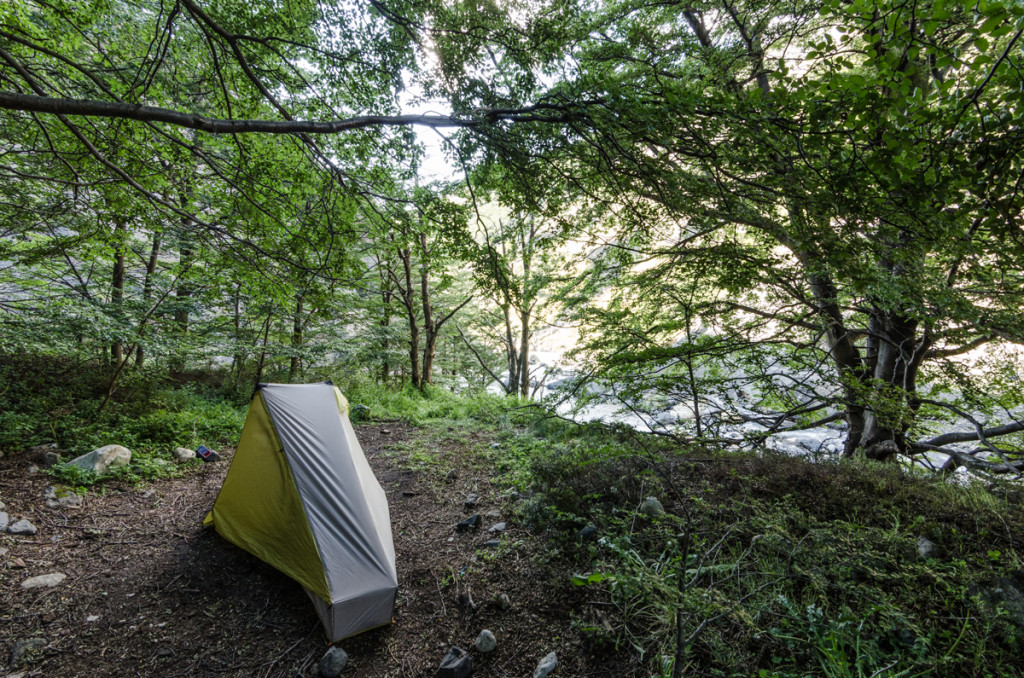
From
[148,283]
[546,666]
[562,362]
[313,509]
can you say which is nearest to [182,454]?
[313,509]

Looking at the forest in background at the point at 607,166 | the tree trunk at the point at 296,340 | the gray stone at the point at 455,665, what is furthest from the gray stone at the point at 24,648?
the tree trunk at the point at 296,340

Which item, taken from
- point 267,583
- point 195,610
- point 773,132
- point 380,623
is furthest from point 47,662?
point 773,132

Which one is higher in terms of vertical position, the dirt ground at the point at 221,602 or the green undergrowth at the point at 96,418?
the green undergrowth at the point at 96,418

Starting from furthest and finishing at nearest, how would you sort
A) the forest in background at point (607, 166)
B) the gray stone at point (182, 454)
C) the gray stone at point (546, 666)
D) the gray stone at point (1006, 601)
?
the gray stone at point (182, 454) < the gray stone at point (546, 666) < the forest in background at point (607, 166) < the gray stone at point (1006, 601)

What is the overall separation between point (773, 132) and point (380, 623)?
441 cm

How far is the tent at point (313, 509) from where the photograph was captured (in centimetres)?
299

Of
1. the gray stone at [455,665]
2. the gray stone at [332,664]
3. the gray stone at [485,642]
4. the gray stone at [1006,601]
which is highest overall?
the gray stone at [1006,601]

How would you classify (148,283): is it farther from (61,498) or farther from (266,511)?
(266,511)

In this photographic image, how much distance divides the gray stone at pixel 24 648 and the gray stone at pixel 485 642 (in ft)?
9.82

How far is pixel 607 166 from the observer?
2854mm

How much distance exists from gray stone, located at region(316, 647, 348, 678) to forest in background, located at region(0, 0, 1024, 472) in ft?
9.51

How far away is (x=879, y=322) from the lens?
5.21 meters

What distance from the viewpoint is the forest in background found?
2.19 meters

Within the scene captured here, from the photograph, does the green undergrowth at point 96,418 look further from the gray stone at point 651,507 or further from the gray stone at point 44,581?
the gray stone at point 651,507
